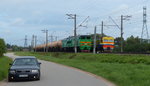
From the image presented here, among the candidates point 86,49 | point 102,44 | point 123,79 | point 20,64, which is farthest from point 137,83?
point 86,49

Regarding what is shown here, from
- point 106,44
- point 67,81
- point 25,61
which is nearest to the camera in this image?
point 67,81

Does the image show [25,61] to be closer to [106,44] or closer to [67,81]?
[67,81]

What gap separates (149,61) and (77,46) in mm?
33071

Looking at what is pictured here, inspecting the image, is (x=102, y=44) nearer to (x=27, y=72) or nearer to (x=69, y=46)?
(x=69, y=46)

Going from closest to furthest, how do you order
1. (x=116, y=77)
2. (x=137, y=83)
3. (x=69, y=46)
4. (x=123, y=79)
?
(x=137, y=83) < (x=123, y=79) < (x=116, y=77) < (x=69, y=46)

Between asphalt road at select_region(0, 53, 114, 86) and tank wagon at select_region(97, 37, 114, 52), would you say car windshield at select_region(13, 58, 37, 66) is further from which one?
tank wagon at select_region(97, 37, 114, 52)

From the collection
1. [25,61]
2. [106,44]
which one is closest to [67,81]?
[25,61]

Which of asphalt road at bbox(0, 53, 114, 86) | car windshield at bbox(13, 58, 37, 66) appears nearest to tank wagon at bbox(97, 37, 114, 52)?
asphalt road at bbox(0, 53, 114, 86)

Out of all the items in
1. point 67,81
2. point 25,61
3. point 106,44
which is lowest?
point 67,81

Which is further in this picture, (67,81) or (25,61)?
(25,61)

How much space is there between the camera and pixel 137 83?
46.6 ft

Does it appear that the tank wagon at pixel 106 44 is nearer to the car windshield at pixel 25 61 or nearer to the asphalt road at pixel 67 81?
the asphalt road at pixel 67 81

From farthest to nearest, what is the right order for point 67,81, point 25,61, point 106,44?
point 106,44 → point 25,61 → point 67,81

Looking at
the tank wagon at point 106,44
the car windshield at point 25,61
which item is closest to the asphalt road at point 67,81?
the car windshield at point 25,61
